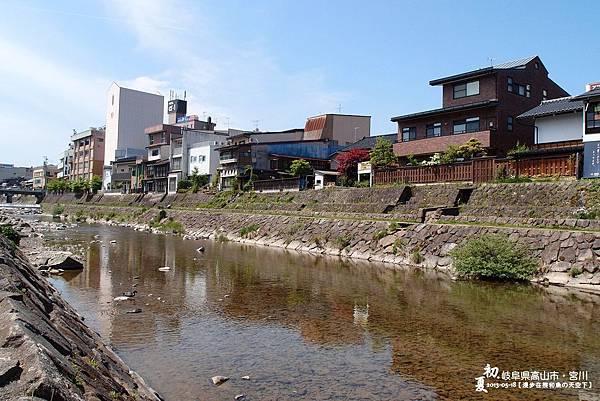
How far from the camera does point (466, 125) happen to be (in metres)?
43.4

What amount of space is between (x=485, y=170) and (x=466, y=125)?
10.1 meters

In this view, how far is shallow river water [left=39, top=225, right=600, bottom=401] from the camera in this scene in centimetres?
1003

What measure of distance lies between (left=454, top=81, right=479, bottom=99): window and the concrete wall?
827 cm

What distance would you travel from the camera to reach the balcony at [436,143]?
4091cm

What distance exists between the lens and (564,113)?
35.2m

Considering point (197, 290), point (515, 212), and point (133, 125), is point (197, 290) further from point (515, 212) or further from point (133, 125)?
point (133, 125)

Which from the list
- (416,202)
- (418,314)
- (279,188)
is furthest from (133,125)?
(418,314)

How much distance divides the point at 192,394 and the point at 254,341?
378 cm

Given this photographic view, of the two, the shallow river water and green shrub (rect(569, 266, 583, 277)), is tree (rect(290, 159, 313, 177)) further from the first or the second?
green shrub (rect(569, 266, 583, 277))

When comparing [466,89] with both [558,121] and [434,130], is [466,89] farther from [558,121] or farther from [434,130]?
[558,121]

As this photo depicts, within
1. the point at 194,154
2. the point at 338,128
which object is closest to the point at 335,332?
the point at 338,128

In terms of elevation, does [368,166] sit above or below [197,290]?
above

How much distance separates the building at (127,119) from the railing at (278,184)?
64285 millimetres

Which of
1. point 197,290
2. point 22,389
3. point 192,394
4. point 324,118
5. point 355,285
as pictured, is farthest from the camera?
point 324,118
